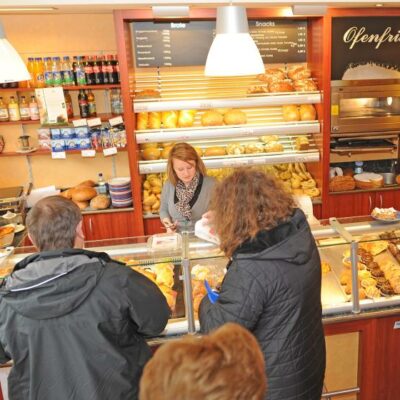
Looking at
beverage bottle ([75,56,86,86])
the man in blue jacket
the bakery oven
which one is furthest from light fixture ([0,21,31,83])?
the bakery oven

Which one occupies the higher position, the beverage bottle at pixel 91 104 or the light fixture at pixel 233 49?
the light fixture at pixel 233 49

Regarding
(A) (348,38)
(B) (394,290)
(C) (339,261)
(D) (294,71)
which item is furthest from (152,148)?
(B) (394,290)

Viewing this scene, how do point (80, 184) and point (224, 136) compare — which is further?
point (80, 184)

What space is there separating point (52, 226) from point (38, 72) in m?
3.20

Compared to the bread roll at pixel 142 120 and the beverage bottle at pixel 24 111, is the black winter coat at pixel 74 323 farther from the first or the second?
the beverage bottle at pixel 24 111

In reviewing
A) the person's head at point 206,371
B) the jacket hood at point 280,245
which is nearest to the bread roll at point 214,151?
the jacket hood at point 280,245

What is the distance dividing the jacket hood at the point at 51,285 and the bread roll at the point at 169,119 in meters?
2.95

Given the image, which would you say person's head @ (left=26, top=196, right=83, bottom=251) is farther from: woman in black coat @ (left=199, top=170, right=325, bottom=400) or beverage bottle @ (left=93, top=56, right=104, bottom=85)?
beverage bottle @ (left=93, top=56, right=104, bottom=85)

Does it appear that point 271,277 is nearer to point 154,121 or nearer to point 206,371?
point 206,371

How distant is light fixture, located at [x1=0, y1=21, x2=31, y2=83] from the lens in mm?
2246

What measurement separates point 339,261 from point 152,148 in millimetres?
2380

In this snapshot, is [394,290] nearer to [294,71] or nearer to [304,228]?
[304,228]

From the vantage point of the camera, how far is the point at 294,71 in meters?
4.64

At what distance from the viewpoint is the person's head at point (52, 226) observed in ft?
5.73
